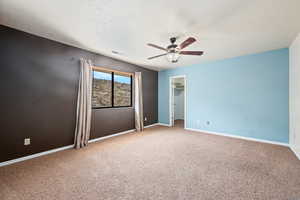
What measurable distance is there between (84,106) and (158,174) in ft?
7.72

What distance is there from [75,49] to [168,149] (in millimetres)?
3383

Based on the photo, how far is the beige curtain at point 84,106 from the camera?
9.88 feet

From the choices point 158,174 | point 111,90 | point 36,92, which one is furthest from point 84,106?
point 158,174

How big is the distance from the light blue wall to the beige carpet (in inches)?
28.2

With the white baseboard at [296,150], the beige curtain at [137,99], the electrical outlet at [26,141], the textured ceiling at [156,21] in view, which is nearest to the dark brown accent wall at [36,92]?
the electrical outlet at [26,141]

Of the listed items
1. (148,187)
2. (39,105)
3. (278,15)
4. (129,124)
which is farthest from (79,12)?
(129,124)

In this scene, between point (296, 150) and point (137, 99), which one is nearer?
point (296, 150)

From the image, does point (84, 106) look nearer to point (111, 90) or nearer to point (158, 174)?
point (111, 90)

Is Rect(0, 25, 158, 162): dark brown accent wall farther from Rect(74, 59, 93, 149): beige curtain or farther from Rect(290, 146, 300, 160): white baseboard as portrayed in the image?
Rect(290, 146, 300, 160): white baseboard

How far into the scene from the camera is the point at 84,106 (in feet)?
10.1

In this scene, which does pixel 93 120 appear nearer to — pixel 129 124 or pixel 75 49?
pixel 129 124

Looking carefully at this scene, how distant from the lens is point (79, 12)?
1846 mm

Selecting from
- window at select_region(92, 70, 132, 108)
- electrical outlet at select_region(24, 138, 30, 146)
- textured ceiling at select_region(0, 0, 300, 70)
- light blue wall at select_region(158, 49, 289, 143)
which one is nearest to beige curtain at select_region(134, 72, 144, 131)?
window at select_region(92, 70, 132, 108)

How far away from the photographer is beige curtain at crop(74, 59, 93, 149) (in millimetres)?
3012
